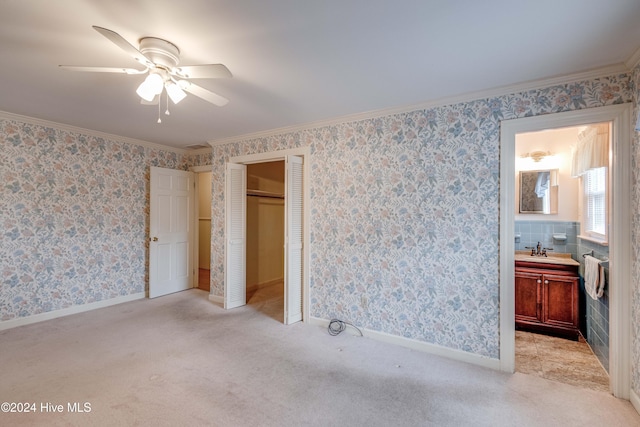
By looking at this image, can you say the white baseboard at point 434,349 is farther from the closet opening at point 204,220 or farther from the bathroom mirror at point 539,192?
the closet opening at point 204,220

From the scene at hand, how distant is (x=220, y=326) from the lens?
3.46 meters

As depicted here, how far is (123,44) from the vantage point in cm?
160

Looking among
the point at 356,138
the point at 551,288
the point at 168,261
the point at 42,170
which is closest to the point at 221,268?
the point at 168,261

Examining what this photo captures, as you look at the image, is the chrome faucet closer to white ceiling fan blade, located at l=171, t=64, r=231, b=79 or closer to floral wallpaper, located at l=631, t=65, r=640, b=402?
floral wallpaper, located at l=631, t=65, r=640, b=402

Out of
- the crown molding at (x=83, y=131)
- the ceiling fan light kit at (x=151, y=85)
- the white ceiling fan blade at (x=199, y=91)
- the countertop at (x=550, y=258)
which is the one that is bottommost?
the countertop at (x=550, y=258)

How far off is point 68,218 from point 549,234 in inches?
241

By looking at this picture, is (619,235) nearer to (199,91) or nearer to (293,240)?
(293,240)

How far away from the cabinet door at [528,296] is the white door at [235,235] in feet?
11.4

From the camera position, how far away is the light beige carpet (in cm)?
194

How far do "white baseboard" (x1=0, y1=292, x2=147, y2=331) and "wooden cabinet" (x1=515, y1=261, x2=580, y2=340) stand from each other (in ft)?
17.0

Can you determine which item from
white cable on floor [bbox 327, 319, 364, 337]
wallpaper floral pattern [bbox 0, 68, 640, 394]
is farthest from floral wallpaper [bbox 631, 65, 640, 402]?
white cable on floor [bbox 327, 319, 364, 337]

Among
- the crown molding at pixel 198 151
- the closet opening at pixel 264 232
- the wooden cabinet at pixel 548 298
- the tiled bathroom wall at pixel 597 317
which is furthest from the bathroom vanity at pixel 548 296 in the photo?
the crown molding at pixel 198 151

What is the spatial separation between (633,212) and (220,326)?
3.82m

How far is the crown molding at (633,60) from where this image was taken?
1963 mm
